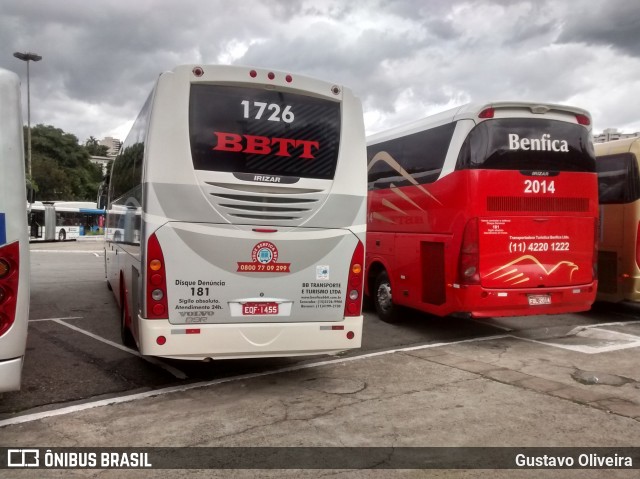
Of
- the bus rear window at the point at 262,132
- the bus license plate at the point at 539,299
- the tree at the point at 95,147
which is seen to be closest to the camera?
the bus rear window at the point at 262,132

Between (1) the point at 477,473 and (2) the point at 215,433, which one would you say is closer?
(1) the point at 477,473

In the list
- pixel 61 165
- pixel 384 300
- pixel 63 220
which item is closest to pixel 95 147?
pixel 61 165

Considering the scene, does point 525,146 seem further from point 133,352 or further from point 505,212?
point 133,352

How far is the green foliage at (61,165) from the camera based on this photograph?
5938cm

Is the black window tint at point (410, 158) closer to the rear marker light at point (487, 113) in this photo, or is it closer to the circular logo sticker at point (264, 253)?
the rear marker light at point (487, 113)

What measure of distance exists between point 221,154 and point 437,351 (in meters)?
4.24

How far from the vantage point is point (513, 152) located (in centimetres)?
809

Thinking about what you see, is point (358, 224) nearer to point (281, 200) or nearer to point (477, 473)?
point (281, 200)

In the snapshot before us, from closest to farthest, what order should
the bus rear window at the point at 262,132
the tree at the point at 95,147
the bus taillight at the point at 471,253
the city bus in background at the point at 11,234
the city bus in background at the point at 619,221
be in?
the city bus in background at the point at 11,234, the bus rear window at the point at 262,132, the bus taillight at the point at 471,253, the city bus in background at the point at 619,221, the tree at the point at 95,147

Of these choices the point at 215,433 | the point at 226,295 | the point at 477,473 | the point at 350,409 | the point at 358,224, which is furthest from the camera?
the point at 358,224

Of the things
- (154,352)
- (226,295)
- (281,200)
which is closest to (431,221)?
(281,200)

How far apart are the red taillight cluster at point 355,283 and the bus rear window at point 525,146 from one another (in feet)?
8.56

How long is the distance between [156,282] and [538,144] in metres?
5.72

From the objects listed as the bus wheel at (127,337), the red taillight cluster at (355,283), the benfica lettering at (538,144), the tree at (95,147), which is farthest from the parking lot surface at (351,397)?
the tree at (95,147)
